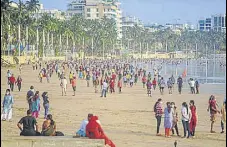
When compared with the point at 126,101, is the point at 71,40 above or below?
above

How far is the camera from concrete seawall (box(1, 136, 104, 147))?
8664 mm

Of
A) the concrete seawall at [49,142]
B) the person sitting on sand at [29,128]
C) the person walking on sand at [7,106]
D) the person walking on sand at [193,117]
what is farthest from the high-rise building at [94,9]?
the concrete seawall at [49,142]

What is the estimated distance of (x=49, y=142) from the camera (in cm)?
876

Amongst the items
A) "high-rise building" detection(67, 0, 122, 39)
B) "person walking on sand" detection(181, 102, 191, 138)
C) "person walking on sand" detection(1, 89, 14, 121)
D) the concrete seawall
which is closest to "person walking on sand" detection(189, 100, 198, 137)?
"person walking on sand" detection(181, 102, 191, 138)

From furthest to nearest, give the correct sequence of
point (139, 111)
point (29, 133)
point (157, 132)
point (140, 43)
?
1. point (140, 43)
2. point (139, 111)
3. point (157, 132)
4. point (29, 133)

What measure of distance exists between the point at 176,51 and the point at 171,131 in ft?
525

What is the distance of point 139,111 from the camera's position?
20.1m

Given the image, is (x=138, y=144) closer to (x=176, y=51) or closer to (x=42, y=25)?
(x=42, y=25)

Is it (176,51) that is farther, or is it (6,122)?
(176,51)

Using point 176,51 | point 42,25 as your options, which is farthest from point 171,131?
point 176,51

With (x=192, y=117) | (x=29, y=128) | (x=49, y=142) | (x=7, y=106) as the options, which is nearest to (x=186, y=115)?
(x=192, y=117)

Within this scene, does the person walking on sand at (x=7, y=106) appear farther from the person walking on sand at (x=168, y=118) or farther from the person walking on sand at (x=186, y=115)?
the person walking on sand at (x=186, y=115)

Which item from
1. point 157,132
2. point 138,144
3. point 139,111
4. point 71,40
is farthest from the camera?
point 71,40

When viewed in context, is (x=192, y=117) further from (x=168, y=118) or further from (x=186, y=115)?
(x=168, y=118)
